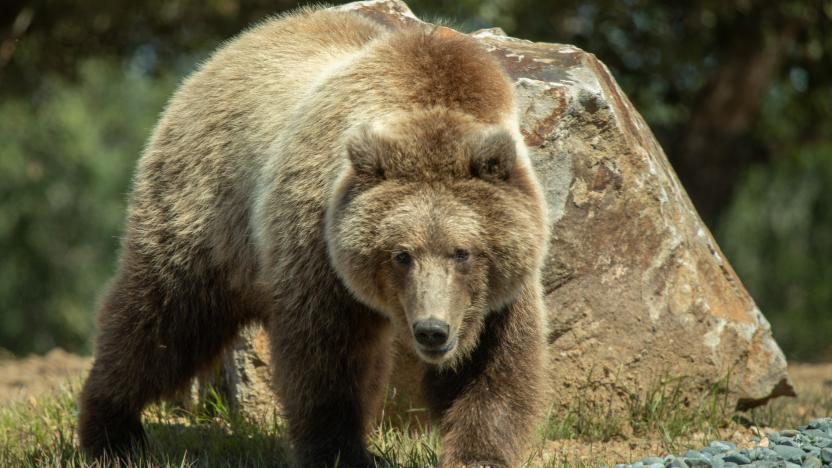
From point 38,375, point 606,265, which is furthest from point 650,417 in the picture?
point 38,375

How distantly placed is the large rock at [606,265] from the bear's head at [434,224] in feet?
5.01

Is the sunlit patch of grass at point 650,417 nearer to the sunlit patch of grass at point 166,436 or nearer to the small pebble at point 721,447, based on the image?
the small pebble at point 721,447

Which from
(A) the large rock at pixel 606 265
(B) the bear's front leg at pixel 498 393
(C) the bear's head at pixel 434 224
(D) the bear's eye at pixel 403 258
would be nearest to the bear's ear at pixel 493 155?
(C) the bear's head at pixel 434 224

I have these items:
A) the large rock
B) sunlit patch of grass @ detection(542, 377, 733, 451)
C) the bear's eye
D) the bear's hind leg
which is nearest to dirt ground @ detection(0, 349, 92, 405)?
the bear's hind leg

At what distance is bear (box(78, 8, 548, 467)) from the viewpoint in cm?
454

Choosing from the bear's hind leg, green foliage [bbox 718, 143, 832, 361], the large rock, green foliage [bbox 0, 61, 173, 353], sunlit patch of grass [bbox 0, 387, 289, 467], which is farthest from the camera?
green foliage [bbox 0, 61, 173, 353]

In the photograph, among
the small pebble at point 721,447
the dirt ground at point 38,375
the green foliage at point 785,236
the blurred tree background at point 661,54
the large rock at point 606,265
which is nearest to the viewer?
A: the small pebble at point 721,447

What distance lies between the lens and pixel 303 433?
4.93 meters

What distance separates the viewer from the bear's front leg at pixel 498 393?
15.8 ft

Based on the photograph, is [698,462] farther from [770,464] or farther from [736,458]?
[770,464]

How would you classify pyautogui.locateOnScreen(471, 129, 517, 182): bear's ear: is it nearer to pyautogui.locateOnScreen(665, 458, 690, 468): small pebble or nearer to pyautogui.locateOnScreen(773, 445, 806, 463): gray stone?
pyautogui.locateOnScreen(665, 458, 690, 468): small pebble

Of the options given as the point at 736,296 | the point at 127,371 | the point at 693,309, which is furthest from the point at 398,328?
the point at 736,296

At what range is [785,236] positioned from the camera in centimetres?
2353

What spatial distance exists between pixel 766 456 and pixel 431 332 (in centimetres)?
167
